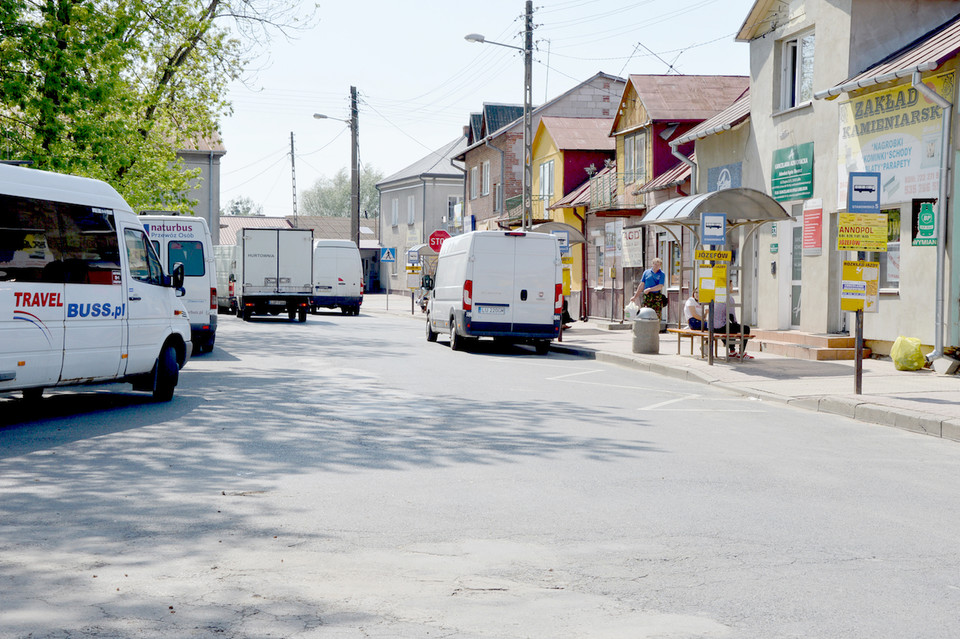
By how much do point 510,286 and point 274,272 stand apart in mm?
15494

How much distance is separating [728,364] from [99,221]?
1037 centimetres

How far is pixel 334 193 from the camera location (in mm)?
119438

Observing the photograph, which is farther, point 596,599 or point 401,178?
point 401,178

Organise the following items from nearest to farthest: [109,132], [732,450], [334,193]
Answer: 1. [732,450]
2. [109,132]
3. [334,193]

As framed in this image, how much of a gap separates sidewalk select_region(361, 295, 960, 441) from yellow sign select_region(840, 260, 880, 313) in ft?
3.62

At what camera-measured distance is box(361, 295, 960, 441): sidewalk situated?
1133 cm

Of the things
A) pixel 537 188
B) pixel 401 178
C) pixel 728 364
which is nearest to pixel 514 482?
pixel 728 364

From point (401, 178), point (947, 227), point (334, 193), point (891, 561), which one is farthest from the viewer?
point (334, 193)

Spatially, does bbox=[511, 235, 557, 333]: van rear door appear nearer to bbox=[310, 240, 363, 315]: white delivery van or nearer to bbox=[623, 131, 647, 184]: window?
bbox=[623, 131, 647, 184]: window

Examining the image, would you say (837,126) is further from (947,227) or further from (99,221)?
(99,221)

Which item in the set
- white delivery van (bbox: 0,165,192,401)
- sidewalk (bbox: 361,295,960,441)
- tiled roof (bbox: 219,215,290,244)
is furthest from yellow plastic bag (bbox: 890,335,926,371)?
tiled roof (bbox: 219,215,290,244)

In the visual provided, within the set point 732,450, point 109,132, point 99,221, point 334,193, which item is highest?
point 334,193

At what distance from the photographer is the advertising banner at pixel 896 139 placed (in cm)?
1641

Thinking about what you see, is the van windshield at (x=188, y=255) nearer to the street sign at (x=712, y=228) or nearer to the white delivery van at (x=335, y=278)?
the street sign at (x=712, y=228)
